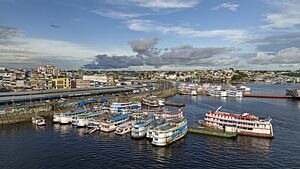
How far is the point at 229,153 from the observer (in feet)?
109

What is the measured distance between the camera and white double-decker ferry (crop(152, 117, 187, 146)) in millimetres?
35625

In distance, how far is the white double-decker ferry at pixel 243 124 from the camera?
4103 centimetres

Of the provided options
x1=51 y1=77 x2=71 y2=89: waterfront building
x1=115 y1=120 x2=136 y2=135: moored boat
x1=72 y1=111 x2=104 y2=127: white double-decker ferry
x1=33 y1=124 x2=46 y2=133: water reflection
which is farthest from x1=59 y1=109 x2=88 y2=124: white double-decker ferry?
x1=51 y1=77 x2=71 y2=89: waterfront building

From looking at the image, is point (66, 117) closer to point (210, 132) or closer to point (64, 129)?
point (64, 129)

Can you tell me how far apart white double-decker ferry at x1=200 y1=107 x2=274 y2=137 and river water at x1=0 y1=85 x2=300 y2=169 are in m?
1.53

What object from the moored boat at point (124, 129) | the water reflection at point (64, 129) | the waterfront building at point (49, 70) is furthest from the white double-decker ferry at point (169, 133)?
the waterfront building at point (49, 70)

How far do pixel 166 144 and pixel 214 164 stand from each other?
320 inches

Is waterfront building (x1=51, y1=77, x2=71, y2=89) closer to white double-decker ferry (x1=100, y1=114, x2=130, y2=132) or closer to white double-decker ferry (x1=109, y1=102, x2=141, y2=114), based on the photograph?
white double-decker ferry (x1=109, y1=102, x2=141, y2=114)

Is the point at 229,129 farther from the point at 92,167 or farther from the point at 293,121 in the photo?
the point at 92,167

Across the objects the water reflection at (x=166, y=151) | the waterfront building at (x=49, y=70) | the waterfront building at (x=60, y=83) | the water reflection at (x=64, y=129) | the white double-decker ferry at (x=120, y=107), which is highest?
the waterfront building at (x=49, y=70)

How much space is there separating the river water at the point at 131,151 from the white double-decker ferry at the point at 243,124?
1531 millimetres

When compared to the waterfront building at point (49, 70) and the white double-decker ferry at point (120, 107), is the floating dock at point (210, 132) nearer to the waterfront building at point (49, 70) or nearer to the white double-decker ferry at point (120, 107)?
the white double-decker ferry at point (120, 107)

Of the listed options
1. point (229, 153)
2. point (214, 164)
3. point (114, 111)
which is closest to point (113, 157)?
point (214, 164)

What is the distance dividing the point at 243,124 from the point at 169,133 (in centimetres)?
1322
